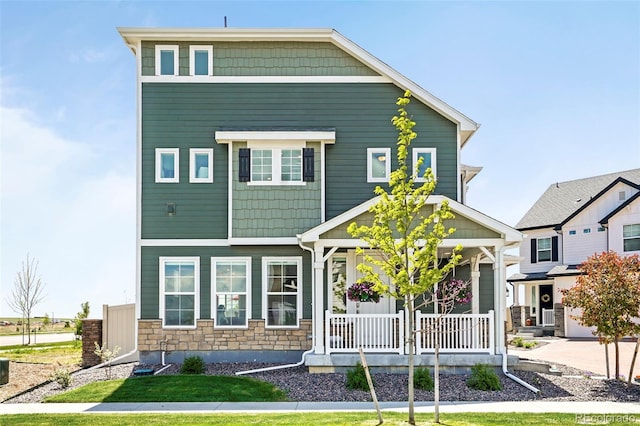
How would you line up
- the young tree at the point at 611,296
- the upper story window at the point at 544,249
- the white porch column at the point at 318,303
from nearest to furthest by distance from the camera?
the young tree at the point at 611,296
the white porch column at the point at 318,303
the upper story window at the point at 544,249

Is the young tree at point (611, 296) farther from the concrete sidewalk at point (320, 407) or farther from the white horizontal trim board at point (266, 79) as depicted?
the white horizontal trim board at point (266, 79)

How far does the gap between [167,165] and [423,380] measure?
9189 millimetres

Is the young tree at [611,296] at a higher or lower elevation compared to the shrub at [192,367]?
higher

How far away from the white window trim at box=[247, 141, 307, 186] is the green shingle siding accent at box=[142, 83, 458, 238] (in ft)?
1.96

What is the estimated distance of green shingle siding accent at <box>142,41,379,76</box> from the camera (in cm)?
1870

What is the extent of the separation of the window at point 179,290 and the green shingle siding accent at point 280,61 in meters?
5.45

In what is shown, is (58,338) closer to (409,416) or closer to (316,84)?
(316,84)

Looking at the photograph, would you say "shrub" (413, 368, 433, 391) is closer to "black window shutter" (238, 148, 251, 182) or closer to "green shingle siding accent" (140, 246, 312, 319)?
"green shingle siding accent" (140, 246, 312, 319)

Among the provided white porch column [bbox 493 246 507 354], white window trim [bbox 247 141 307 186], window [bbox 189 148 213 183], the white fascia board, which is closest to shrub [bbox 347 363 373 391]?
white porch column [bbox 493 246 507 354]

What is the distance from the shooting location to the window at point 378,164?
18375 millimetres

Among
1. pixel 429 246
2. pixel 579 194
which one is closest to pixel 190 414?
pixel 429 246

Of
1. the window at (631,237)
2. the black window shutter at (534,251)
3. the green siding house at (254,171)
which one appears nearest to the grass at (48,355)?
the green siding house at (254,171)

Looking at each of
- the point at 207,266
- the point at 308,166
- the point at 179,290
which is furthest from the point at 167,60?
the point at 179,290

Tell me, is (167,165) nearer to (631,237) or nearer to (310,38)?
(310,38)
